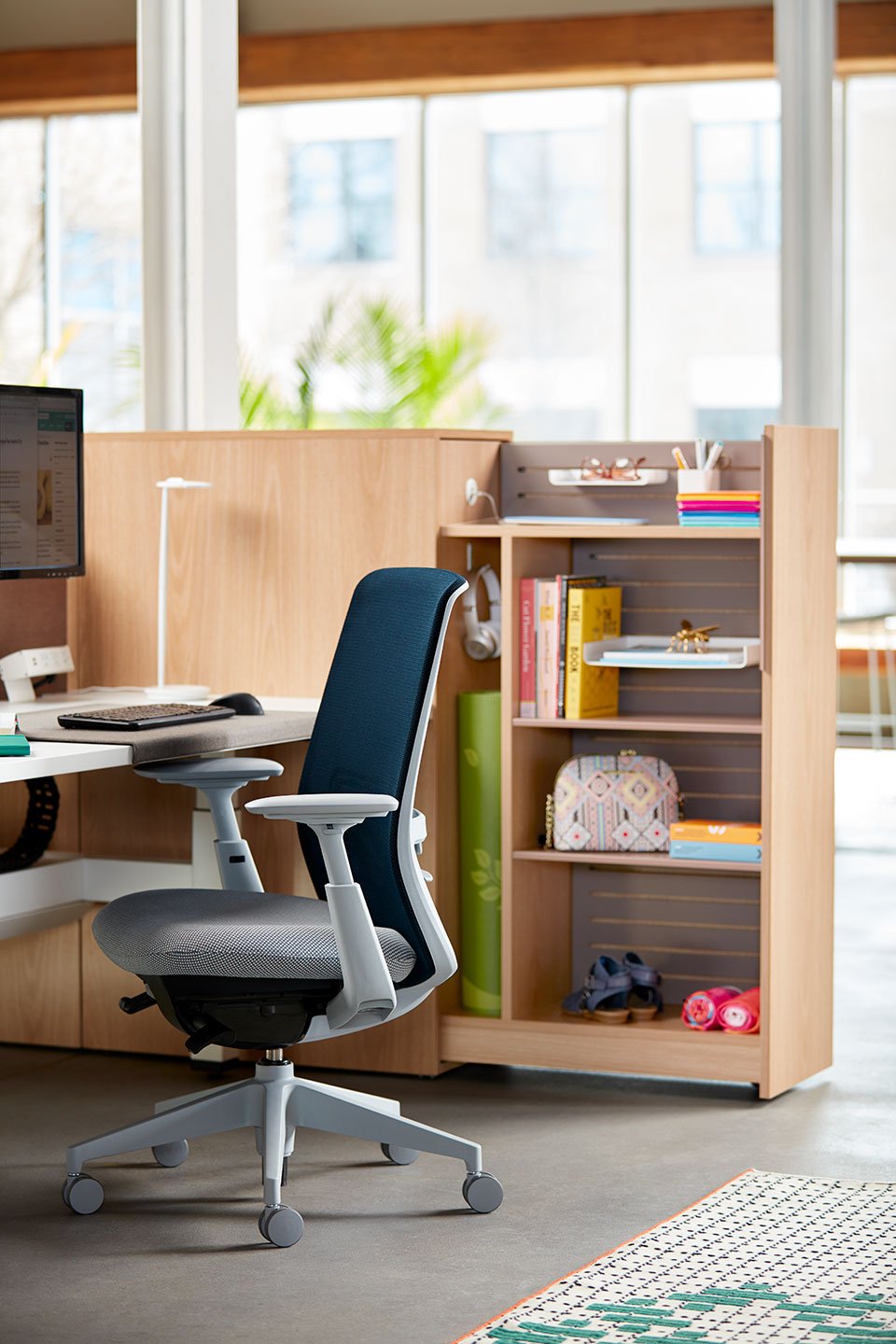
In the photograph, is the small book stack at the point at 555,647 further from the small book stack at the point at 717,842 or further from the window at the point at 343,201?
the window at the point at 343,201

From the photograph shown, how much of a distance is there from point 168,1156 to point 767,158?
7.63m

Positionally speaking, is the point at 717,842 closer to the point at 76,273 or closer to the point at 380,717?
the point at 380,717

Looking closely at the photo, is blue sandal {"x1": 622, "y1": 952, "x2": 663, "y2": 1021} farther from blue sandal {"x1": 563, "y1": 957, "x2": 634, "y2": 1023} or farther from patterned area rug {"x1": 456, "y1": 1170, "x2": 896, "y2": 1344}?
patterned area rug {"x1": 456, "y1": 1170, "x2": 896, "y2": 1344}

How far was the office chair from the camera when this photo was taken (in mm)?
2910

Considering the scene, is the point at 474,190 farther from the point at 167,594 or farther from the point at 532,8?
the point at 167,594

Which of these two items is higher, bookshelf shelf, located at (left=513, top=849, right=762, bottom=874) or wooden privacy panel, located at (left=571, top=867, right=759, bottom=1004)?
bookshelf shelf, located at (left=513, top=849, right=762, bottom=874)

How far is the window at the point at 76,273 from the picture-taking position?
10625 millimetres

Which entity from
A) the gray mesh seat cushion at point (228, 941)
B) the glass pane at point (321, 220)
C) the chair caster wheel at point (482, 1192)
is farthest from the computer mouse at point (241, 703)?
A: the glass pane at point (321, 220)

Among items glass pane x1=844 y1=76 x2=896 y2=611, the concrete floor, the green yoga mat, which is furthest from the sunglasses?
glass pane x1=844 y1=76 x2=896 y2=611

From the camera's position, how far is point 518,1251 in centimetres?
298

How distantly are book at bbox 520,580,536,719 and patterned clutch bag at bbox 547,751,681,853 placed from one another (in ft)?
0.52

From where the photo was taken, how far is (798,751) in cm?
392

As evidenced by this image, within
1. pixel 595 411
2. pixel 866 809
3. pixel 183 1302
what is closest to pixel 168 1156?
pixel 183 1302

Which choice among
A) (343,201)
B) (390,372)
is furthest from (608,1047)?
(343,201)
